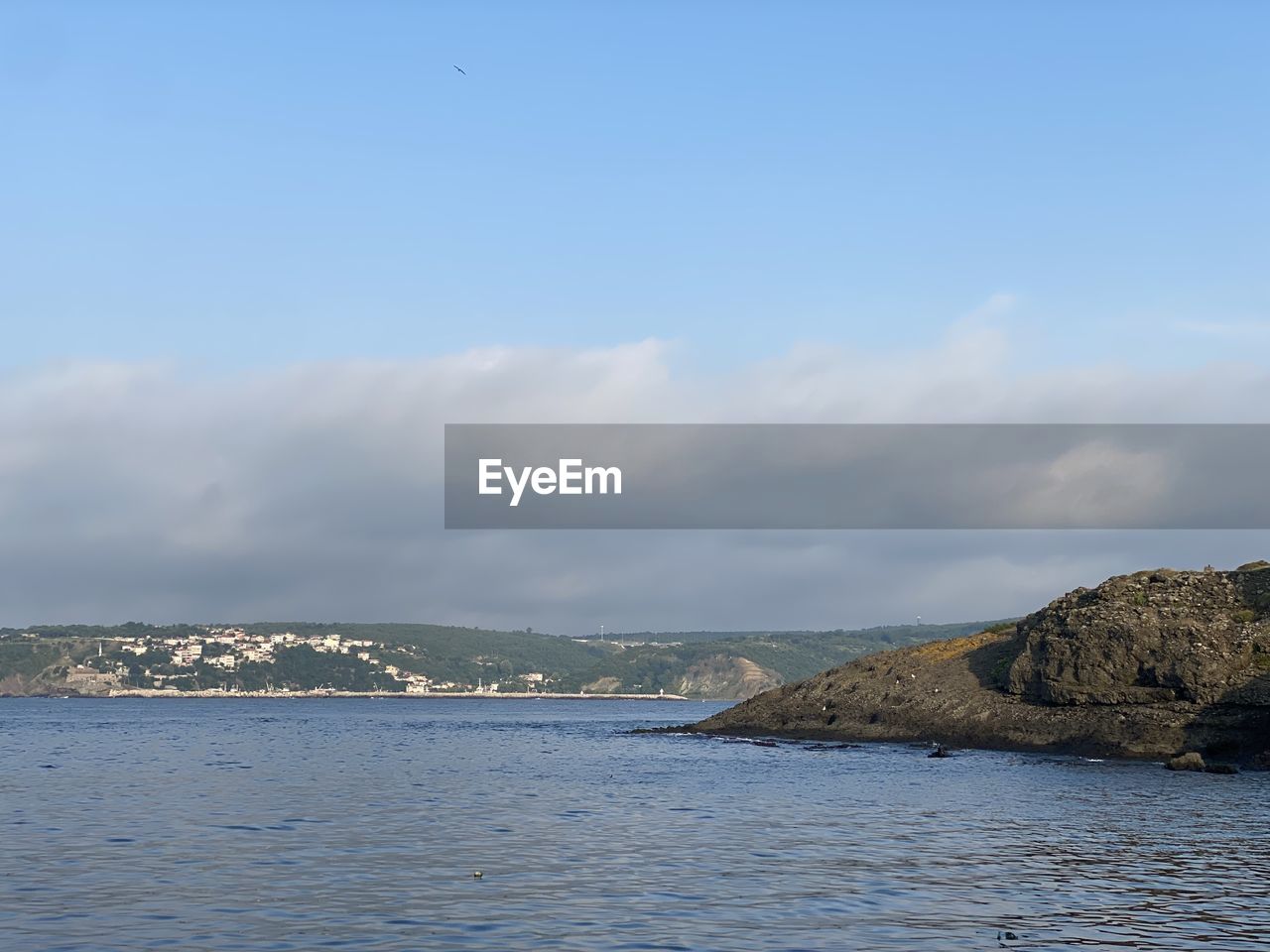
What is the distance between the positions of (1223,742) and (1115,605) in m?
14.3

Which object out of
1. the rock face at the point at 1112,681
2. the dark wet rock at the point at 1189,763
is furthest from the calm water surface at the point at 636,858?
the rock face at the point at 1112,681

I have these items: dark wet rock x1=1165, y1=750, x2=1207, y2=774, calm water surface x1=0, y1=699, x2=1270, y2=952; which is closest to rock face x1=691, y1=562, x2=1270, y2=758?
dark wet rock x1=1165, y1=750, x2=1207, y2=774

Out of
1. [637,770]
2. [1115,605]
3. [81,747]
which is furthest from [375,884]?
[81,747]

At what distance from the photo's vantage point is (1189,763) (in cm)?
7325

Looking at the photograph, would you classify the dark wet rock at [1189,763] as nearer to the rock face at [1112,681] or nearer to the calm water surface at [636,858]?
the calm water surface at [636,858]

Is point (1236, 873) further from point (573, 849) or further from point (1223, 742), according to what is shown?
point (1223, 742)

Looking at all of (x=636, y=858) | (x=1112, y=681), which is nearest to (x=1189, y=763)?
(x=1112, y=681)

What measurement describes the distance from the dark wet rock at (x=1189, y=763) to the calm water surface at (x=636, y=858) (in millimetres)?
2549

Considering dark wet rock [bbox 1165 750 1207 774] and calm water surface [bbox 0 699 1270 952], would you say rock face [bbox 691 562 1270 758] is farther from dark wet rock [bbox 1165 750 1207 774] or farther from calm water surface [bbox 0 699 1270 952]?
calm water surface [bbox 0 699 1270 952]

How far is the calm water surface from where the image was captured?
27.2m

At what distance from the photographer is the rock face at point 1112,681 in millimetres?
83375

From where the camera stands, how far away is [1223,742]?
8044 centimetres

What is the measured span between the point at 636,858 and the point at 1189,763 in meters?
47.0

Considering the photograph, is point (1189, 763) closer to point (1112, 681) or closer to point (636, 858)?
point (1112, 681)
